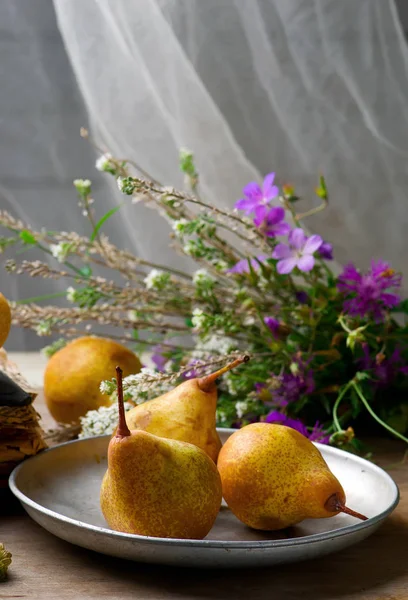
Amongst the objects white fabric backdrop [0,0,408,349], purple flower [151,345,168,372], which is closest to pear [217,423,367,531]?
purple flower [151,345,168,372]

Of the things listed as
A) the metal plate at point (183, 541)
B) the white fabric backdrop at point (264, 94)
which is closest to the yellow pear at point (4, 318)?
the metal plate at point (183, 541)

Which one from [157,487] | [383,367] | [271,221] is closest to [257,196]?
[271,221]

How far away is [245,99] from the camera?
127 cm

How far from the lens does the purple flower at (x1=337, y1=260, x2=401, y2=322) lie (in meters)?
0.95

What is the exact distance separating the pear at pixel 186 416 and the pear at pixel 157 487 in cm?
10

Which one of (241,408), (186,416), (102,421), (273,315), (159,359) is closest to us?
(186,416)

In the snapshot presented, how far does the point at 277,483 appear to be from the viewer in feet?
1.95

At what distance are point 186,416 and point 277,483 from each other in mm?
109

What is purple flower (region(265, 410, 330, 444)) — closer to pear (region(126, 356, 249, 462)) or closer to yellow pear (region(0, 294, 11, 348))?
pear (region(126, 356, 249, 462))

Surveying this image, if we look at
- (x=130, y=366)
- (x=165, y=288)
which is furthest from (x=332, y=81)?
(x=130, y=366)

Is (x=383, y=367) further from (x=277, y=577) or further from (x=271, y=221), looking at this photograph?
(x=277, y=577)

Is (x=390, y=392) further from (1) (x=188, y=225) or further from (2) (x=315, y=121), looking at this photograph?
(2) (x=315, y=121)

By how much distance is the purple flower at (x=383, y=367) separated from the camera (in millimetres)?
957

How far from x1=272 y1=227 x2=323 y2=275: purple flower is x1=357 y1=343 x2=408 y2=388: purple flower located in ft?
0.41
